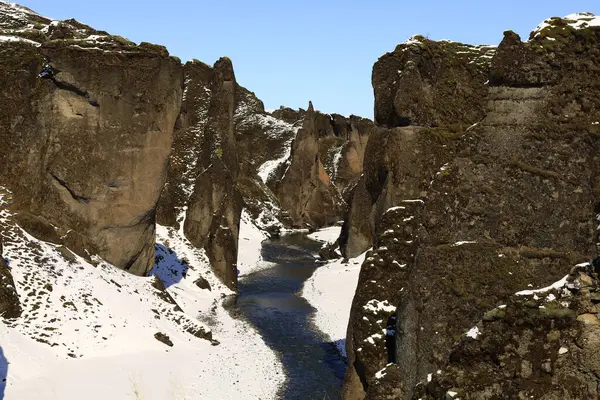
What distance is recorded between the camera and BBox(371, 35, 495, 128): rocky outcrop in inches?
633

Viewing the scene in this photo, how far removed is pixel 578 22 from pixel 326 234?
70198mm

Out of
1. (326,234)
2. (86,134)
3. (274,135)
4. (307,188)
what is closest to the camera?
(86,134)

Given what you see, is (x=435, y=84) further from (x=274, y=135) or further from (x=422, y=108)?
(x=274, y=135)

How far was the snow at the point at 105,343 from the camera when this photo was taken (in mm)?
A: 20031

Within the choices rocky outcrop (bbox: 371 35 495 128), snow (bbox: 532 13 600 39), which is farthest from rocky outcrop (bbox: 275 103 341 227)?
snow (bbox: 532 13 600 39)

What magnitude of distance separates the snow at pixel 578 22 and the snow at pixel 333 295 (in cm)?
1815

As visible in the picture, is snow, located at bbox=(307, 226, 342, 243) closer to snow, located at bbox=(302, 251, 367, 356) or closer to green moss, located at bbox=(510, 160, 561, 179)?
snow, located at bbox=(302, 251, 367, 356)

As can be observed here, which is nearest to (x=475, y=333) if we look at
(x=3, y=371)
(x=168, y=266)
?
(x=3, y=371)

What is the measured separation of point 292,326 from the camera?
3322cm

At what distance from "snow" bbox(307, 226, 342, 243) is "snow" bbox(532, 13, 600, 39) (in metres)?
60.6

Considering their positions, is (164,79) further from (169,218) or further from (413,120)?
(413,120)

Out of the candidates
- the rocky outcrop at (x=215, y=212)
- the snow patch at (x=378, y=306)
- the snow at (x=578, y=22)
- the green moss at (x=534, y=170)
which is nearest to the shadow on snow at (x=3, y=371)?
the snow patch at (x=378, y=306)

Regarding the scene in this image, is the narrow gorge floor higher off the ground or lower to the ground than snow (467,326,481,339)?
lower

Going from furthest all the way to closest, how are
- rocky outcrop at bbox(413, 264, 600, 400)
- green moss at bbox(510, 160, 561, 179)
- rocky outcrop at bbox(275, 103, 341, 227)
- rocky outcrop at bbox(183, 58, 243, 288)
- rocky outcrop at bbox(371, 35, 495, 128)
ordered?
rocky outcrop at bbox(275, 103, 341, 227), rocky outcrop at bbox(183, 58, 243, 288), rocky outcrop at bbox(371, 35, 495, 128), green moss at bbox(510, 160, 561, 179), rocky outcrop at bbox(413, 264, 600, 400)
